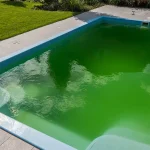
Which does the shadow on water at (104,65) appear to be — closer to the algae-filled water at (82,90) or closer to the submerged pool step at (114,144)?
the algae-filled water at (82,90)

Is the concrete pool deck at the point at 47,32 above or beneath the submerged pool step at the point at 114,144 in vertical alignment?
above

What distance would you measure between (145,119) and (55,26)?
4.77 m

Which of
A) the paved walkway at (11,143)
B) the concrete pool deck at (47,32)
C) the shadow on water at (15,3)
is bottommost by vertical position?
the paved walkway at (11,143)

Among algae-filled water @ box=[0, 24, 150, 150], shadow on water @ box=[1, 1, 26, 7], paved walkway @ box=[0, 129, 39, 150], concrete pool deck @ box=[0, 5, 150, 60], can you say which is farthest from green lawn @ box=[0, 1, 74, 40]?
paved walkway @ box=[0, 129, 39, 150]

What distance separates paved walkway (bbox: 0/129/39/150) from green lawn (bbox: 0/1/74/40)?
409 cm

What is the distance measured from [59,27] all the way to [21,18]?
154 centimetres

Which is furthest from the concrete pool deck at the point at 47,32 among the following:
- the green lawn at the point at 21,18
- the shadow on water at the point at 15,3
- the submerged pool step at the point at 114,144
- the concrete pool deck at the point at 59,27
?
the shadow on water at the point at 15,3

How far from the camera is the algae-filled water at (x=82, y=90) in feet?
14.8

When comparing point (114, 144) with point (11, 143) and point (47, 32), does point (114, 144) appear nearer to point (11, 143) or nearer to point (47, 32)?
point (11, 143)

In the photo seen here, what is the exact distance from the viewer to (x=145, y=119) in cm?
471

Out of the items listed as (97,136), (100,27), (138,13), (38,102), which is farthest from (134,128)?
(138,13)

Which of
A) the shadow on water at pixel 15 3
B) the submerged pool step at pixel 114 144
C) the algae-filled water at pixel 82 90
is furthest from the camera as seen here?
the shadow on water at pixel 15 3

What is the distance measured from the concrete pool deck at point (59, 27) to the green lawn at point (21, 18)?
0.93ft

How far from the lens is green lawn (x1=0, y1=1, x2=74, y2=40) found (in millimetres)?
7781
